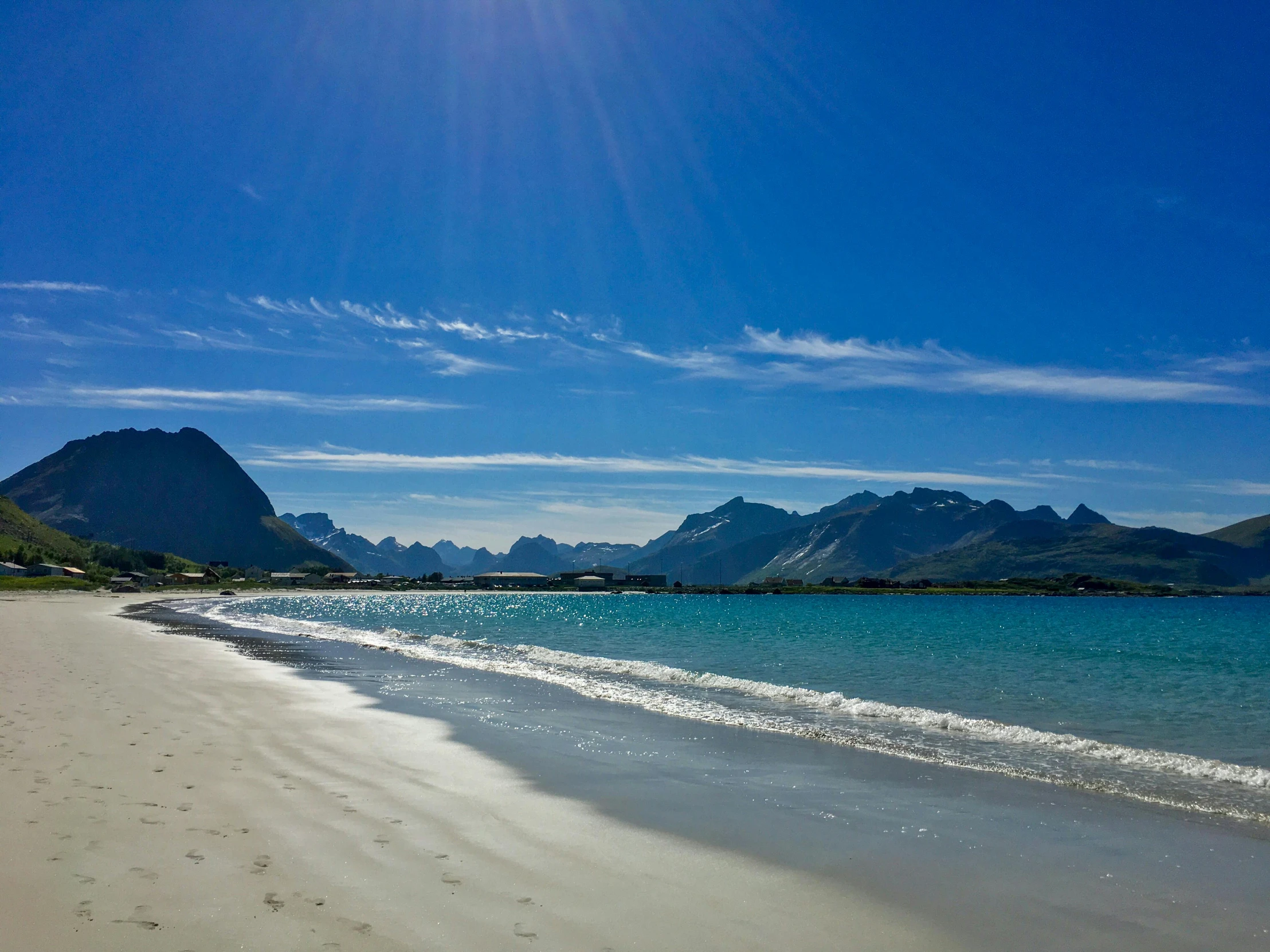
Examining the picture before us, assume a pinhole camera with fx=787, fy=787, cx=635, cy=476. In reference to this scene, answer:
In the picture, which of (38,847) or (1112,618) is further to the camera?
(1112,618)

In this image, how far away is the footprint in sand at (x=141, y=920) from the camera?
6.50 m

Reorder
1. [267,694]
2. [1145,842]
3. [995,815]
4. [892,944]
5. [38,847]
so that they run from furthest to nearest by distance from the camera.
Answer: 1. [267,694]
2. [995,815]
3. [1145,842]
4. [38,847]
5. [892,944]

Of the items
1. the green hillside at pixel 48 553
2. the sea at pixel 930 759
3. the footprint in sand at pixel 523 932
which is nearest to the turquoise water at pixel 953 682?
the sea at pixel 930 759

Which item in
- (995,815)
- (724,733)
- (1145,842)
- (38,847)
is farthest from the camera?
(724,733)

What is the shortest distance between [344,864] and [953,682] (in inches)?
1090

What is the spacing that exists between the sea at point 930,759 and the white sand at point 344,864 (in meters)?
1.02

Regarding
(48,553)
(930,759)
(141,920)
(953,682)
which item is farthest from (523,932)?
(48,553)

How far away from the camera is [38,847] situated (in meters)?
8.30

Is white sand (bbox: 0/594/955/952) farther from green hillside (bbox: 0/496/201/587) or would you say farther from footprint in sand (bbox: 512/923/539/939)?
green hillside (bbox: 0/496/201/587)

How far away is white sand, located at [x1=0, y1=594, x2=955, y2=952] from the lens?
6691mm

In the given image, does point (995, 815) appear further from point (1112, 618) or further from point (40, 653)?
point (1112, 618)

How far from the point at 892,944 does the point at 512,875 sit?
12.5 feet

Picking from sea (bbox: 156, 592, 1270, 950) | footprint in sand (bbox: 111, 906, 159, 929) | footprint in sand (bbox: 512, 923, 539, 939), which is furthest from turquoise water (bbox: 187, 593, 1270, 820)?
footprint in sand (bbox: 111, 906, 159, 929)

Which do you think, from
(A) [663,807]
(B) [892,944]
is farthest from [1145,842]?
(A) [663,807]
